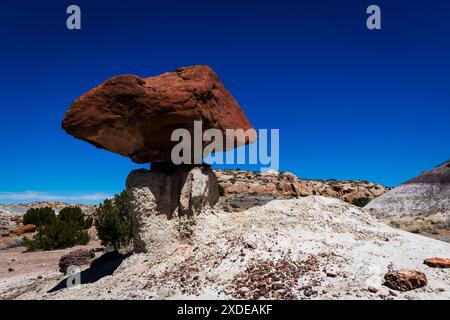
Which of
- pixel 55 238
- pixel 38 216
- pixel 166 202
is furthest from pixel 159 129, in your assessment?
pixel 38 216

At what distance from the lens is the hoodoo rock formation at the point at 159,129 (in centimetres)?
738

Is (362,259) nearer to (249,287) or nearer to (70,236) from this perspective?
(249,287)

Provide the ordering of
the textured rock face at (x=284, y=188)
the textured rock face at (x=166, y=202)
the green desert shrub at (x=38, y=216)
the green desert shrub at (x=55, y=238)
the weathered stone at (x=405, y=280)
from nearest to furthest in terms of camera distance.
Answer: the weathered stone at (x=405, y=280)
the textured rock face at (x=166, y=202)
the green desert shrub at (x=55, y=238)
the green desert shrub at (x=38, y=216)
the textured rock face at (x=284, y=188)

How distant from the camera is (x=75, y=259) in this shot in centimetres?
1142

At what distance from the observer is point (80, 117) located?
750cm

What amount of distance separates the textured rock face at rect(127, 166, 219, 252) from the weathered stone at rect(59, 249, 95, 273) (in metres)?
3.99

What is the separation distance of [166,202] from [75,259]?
5027 mm

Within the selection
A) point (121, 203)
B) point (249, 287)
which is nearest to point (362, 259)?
point (249, 287)

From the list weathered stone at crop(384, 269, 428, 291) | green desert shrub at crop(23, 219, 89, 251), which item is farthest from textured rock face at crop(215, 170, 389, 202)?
weathered stone at crop(384, 269, 428, 291)

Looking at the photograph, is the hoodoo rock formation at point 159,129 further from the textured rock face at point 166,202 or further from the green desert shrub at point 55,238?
the green desert shrub at point 55,238

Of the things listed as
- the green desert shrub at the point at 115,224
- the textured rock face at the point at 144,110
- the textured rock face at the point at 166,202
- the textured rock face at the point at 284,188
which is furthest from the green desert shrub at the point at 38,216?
the textured rock face at the point at 144,110

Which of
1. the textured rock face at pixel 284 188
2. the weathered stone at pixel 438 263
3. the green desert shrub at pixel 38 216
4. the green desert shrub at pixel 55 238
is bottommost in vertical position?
the green desert shrub at pixel 55 238

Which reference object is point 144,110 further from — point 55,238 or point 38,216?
point 38,216

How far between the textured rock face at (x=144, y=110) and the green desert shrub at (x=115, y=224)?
6.96 metres
